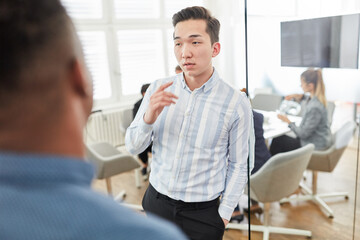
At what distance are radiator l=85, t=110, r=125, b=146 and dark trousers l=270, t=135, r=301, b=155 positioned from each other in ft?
9.14

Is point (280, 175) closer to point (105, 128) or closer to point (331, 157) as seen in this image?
point (331, 157)

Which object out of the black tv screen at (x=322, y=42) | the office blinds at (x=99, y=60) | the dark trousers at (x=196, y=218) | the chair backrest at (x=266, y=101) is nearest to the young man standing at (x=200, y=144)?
the dark trousers at (x=196, y=218)

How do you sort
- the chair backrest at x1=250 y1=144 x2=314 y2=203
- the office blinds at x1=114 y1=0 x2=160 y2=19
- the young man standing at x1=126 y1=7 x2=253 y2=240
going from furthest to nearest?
1. the office blinds at x1=114 y1=0 x2=160 y2=19
2. the chair backrest at x1=250 y1=144 x2=314 y2=203
3. the young man standing at x1=126 y1=7 x2=253 y2=240

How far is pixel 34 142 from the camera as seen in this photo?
0.34m

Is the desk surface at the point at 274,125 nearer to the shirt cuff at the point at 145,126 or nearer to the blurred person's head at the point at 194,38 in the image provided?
the blurred person's head at the point at 194,38

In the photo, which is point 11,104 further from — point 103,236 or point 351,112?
point 351,112

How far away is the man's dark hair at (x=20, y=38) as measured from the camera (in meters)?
Result: 0.31

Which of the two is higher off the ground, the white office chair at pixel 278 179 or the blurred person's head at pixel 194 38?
the blurred person's head at pixel 194 38

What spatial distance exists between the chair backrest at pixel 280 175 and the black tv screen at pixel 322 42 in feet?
1.50

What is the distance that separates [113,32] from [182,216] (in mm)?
3686

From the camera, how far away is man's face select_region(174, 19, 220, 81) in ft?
3.59

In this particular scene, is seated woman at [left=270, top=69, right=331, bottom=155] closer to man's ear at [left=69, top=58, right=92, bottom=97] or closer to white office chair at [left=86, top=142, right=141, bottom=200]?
man's ear at [left=69, top=58, right=92, bottom=97]

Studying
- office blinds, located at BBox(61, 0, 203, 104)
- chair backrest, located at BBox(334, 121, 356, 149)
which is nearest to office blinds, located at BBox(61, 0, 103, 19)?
office blinds, located at BBox(61, 0, 203, 104)

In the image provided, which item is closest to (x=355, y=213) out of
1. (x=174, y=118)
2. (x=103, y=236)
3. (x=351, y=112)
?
(x=351, y=112)
